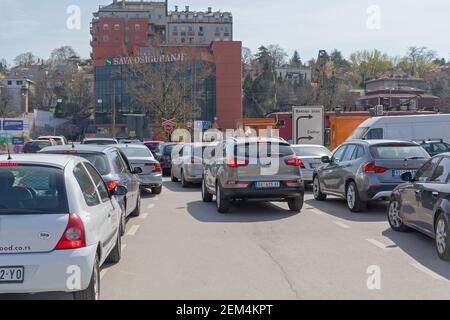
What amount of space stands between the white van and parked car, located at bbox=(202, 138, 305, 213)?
1342 cm

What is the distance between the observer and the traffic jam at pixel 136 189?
17.0ft

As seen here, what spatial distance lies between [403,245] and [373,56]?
128087 millimetres

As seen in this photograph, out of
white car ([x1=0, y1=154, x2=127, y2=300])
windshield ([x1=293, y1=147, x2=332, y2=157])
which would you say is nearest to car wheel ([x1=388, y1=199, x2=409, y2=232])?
white car ([x1=0, y1=154, x2=127, y2=300])

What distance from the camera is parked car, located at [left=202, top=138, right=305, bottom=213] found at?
12.7 m

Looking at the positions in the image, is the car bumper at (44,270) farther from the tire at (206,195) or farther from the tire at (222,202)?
the tire at (206,195)

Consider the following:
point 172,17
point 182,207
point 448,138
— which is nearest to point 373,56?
point 172,17

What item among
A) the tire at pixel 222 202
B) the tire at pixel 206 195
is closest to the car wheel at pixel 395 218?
the tire at pixel 222 202

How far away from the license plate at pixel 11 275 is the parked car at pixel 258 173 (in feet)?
25.9

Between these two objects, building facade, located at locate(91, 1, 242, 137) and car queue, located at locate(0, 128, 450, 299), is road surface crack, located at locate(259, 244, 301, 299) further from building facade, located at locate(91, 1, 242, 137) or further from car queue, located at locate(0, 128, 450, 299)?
building facade, located at locate(91, 1, 242, 137)

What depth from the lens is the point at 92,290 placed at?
5543mm

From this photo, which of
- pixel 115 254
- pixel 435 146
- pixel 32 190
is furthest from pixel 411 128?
pixel 32 190

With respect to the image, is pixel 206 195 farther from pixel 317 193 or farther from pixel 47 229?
pixel 47 229
